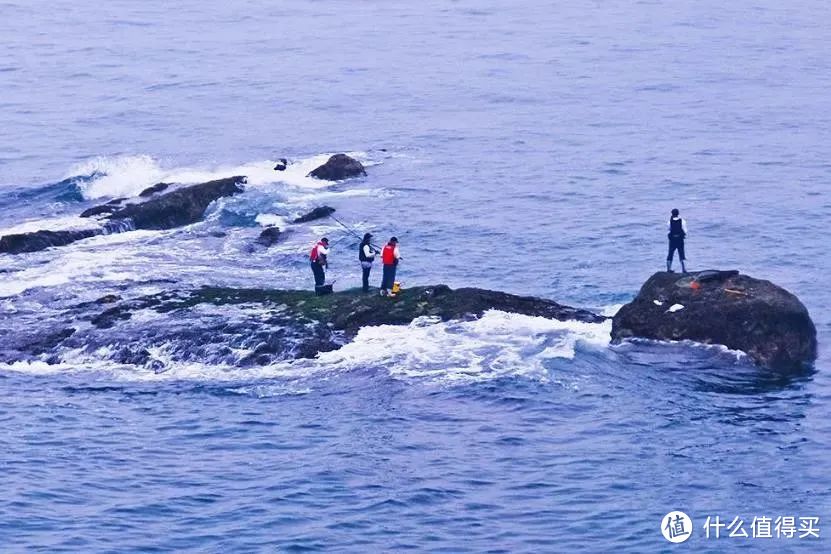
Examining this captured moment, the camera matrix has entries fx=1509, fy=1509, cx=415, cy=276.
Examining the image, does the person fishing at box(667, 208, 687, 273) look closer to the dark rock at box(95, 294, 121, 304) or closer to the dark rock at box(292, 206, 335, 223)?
the dark rock at box(95, 294, 121, 304)

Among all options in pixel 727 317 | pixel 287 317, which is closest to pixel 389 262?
pixel 287 317

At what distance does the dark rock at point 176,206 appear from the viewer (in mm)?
53625

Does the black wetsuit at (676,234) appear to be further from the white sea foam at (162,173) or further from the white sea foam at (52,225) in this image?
the white sea foam at (52,225)

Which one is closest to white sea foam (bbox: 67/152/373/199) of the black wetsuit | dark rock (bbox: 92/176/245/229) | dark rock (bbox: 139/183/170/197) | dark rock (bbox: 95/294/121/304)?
dark rock (bbox: 139/183/170/197)

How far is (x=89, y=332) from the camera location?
3938 centimetres

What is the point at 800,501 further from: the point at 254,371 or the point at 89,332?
the point at 89,332

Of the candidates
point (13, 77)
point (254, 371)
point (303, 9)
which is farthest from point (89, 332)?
point (303, 9)

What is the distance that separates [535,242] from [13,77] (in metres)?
49.6

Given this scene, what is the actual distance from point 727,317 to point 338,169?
2694 cm

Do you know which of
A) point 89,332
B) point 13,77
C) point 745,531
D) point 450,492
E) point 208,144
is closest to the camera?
point 745,531

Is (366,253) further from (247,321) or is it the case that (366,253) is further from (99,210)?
(99,210)

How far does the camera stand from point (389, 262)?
3922 centimetres

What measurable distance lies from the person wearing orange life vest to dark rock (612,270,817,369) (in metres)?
5.87

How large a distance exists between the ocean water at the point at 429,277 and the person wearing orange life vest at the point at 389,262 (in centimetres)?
189
